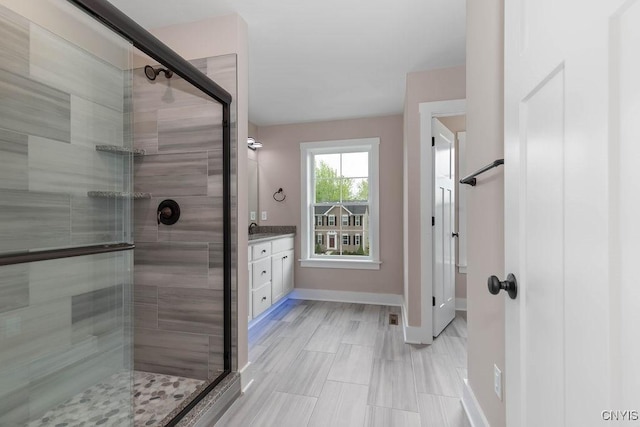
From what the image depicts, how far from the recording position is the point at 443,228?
10.1 feet

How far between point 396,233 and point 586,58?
3.50 metres

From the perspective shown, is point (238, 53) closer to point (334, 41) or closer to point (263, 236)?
point (334, 41)

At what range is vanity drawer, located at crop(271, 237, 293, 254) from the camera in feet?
11.7

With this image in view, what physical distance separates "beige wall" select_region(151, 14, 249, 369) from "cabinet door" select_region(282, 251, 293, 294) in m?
1.73

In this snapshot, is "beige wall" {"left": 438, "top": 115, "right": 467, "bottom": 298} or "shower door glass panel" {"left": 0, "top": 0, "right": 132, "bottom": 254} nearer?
"shower door glass panel" {"left": 0, "top": 0, "right": 132, "bottom": 254}

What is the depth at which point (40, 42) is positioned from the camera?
1269mm

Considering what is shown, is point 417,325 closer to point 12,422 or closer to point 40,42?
point 12,422

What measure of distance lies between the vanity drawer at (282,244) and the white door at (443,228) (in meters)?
1.78

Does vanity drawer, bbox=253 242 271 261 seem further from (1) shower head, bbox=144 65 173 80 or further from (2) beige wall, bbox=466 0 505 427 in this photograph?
(2) beige wall, bbox=466 0 505 427

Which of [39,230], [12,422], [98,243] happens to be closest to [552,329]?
[98,243]

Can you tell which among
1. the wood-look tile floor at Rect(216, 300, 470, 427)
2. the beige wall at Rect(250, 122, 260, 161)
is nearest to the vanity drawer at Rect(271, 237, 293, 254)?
the wood-look tile floor at Rect(216, 300, 470, 427)

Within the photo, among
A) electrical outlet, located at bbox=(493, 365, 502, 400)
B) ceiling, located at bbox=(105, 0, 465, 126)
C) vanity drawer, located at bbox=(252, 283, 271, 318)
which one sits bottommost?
vanity drawer, located at bbox=(252, 283, 271, 318)

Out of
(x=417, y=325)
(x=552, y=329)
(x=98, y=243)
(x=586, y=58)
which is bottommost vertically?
(x=417, y=325)

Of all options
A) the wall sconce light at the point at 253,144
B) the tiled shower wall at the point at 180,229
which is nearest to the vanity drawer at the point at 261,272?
the tiled shower wall at the point at 180,229
